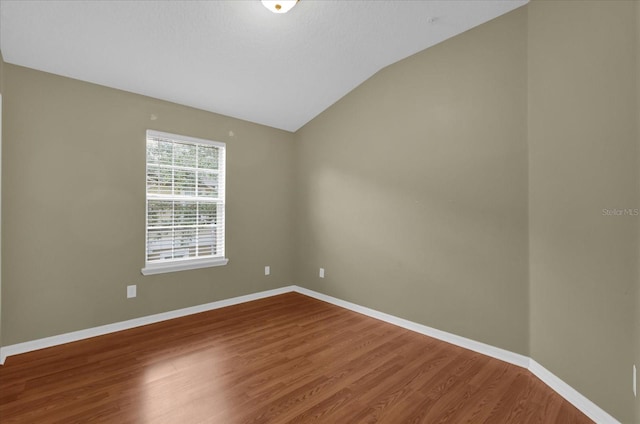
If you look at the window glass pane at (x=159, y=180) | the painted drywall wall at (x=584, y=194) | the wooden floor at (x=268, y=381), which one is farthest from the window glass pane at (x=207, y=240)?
the painted drywall wall at (x=584, y=194)

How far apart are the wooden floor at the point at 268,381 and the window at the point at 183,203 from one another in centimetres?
85

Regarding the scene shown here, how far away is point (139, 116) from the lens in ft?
10.5

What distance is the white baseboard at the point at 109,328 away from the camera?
2563mm

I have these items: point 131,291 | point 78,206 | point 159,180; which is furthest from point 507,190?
point 78,206

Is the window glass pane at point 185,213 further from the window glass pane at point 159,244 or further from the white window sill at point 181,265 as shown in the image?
the white window sill at point 181,265

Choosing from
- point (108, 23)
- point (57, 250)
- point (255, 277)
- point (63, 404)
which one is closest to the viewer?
point (63, 404)

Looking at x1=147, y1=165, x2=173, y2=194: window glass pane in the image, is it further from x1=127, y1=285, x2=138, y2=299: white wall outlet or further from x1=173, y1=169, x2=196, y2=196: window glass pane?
x1=127, y1=285, x2=138, y2=299: white wall outlet

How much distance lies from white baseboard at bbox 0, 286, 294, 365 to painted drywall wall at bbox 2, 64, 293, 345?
2.1 inches

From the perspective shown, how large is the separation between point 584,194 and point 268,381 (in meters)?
2.52

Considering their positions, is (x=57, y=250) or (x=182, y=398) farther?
(x=57, y=250)

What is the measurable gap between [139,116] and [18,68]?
941 mm

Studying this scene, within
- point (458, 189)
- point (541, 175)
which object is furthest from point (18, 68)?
point (541, 175)

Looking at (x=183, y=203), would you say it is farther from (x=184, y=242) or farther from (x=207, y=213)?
(x=184, y=242)

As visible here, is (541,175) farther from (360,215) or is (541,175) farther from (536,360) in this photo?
(360,215)
